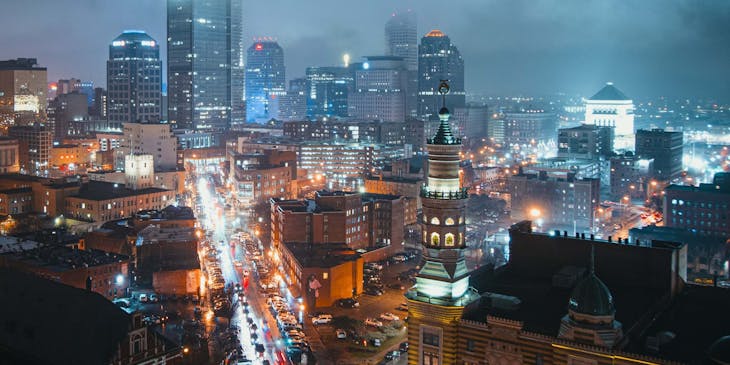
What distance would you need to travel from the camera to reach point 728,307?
30938mm

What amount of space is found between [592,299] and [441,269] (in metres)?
6.92

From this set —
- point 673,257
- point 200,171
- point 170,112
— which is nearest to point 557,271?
point 673,257

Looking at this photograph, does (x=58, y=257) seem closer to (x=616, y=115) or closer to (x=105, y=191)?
(x=105, y=191)

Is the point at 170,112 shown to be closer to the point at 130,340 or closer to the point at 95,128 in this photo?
the point at 95,128

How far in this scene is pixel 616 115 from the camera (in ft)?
571

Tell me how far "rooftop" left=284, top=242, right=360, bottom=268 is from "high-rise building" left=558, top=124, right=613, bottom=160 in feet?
294

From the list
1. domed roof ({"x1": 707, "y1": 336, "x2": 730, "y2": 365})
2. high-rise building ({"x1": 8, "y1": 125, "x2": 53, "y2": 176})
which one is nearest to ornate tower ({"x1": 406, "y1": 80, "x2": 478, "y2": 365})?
A: domed roof ({"x1": 707, "y1": 336, "x2": 730, "y2": 365})

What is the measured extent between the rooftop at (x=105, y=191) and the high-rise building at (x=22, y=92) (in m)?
80.8

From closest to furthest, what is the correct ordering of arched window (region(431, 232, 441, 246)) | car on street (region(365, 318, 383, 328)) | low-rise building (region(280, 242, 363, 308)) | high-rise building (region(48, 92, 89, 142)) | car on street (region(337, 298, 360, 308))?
1. arched window (region(431, 232, 441, 246))
2. car on street (region(365, 318, 383, 328))
3. low-rise building (region(280, 242, 363, 308))
4. car on street (region(337, 298, 360, 308))
5. high-rise building (region(48, 92, 89, 142))

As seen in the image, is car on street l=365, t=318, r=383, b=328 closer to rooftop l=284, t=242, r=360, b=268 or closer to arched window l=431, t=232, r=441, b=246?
rooftop l=284, t=242, r=360, b=268

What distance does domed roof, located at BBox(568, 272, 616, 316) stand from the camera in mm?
27281

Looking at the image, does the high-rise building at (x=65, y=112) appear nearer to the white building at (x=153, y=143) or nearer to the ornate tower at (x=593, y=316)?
the white building at (x=153, y=143)

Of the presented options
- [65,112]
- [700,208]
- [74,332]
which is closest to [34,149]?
[65,112]

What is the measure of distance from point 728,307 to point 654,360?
6523 millimetres
